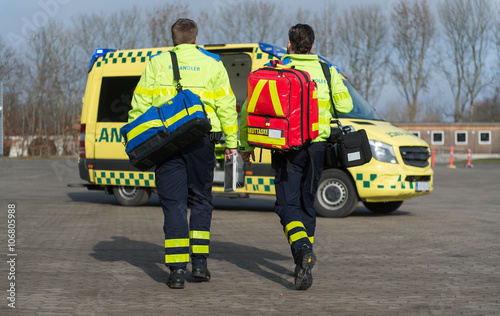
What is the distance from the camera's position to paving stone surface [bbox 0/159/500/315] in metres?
4.53

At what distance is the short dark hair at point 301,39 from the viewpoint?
18.0 ft

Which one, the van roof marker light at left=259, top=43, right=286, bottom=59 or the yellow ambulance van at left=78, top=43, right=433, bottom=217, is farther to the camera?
the van roof marker light at left=259, top=43, right=286, bottom=59

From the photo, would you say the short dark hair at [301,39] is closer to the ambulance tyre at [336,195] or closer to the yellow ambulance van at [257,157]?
the yellow ambulance van at [257,157]

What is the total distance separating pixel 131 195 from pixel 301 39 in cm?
745

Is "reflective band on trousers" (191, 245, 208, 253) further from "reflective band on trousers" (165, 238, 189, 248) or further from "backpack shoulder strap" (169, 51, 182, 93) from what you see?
"backpack shoulder strap" (169, 51, 182, 93)

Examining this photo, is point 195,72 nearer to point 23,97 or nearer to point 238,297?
point 238,297

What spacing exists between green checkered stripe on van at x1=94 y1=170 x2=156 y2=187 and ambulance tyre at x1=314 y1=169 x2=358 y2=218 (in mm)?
2839

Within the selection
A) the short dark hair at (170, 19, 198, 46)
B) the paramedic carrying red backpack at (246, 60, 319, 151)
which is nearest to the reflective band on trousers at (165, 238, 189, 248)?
the paramedic carrying red backpack at (246, 60, 319, 151)

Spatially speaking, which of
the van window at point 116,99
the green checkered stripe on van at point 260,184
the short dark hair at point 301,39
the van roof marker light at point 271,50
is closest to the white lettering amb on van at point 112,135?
the van window at point 116,99

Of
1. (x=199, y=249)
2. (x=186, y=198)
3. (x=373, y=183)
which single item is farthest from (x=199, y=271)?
(x=373, y=183)

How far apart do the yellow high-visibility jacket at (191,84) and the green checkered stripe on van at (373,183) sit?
5349 millimetres

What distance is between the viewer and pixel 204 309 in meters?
4.39

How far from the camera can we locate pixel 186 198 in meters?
5.20

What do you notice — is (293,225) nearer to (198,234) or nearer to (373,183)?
(198,234)
